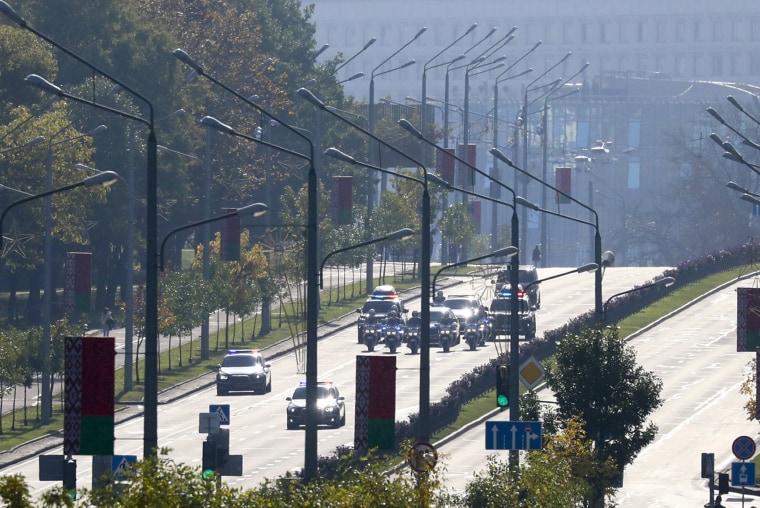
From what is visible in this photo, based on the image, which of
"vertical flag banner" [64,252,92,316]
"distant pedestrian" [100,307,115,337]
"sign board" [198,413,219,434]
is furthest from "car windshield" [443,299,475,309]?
"sign board" [198,413,219,434]

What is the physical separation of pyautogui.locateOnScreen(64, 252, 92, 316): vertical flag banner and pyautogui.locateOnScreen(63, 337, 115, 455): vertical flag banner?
140 ft

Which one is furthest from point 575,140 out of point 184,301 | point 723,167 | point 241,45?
point 184,301

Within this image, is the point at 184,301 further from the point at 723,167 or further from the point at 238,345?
the point at 723,167

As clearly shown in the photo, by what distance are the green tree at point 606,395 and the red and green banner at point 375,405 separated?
389 inches

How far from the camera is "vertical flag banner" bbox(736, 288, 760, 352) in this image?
5838 centimetres

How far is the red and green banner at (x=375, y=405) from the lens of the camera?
36.2 metres

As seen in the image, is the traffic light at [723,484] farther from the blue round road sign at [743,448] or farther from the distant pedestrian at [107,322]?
the distant pedestrian at [107,322]

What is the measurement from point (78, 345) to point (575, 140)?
168373 mm

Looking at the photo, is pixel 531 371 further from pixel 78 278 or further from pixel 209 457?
pixel 78 278

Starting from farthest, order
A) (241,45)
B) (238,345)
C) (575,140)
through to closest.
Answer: (575,140)
(241,45)
(238,345)

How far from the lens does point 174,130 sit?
9662cm

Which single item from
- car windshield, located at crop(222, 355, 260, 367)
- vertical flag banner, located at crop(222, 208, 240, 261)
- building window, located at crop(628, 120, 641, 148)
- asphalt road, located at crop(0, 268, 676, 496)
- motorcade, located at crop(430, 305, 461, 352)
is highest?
building window, located at crop(628, 120, 641, 148)

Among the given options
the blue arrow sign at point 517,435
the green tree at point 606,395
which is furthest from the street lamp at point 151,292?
the green tree at point 606,395

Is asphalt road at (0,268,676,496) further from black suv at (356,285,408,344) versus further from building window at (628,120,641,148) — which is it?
building window at (628,120,641,148)
